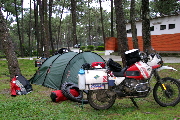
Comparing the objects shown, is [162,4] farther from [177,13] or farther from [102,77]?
[102,77]

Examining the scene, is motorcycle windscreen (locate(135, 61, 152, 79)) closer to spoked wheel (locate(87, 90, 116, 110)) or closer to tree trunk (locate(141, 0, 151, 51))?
spoked wheel (locate(87, 90, 116, 110))

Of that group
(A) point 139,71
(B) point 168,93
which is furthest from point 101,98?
(B) point 168,93

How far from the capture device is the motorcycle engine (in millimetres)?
5262

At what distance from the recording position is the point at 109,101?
5543 mm

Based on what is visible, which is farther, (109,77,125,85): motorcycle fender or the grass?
(109,77,125,85): motorcycle fender

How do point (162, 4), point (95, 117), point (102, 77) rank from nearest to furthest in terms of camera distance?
point (95, 117)
point (102, 77)
point (162, 4)

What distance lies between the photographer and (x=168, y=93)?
214 inches

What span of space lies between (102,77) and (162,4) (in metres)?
14.4

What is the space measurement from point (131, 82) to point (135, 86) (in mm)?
139

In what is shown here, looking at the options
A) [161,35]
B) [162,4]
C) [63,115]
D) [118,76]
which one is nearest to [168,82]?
[118,76]

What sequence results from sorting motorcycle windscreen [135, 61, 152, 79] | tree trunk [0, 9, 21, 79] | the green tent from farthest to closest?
tree trunk [0, 9, 21, 79] < the green tent < motorcycle windscreen [135, 61, 152, 79]

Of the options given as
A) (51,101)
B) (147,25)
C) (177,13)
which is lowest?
(51,101)

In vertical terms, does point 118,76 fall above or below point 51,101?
above

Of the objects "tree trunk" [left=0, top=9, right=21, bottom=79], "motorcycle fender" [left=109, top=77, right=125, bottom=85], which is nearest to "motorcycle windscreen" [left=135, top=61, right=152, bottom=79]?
"motorcycle fender" [left=109, top=77, right=125, bottom=85]
